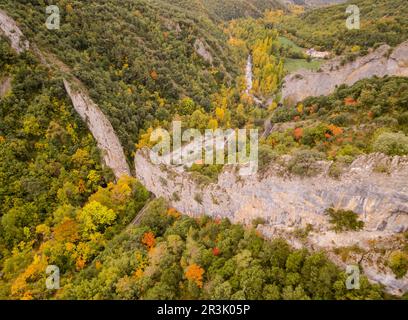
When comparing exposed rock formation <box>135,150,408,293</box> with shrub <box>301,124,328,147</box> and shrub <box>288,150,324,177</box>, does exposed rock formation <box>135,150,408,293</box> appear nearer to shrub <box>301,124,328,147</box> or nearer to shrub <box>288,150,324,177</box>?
shrub <box>288,150,324,177</box>

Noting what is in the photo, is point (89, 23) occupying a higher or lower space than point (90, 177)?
higher

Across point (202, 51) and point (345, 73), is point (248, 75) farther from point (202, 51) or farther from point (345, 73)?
point (345, 73)

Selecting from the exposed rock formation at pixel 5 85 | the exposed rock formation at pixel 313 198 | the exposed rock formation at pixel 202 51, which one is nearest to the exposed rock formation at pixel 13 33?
the exposed rock formation at pixel 5 85

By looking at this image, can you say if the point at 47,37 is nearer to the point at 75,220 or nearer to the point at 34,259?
the point at 75,220

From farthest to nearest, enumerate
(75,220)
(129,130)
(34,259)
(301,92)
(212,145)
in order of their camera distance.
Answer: (301,92)
(129,130)
(212,145)
(75,220)
(34,259)

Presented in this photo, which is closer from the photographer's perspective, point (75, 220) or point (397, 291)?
point (397, 291)

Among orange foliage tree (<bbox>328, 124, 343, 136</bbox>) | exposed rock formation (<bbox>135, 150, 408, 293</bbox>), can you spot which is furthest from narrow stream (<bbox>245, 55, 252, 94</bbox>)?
exposed rock formation (<bbox>135, 150, 408, 293</bbox>)

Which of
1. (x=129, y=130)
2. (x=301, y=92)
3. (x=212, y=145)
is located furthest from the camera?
(x=301, y=92)

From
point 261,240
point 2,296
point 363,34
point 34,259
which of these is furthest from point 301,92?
point 2,296
